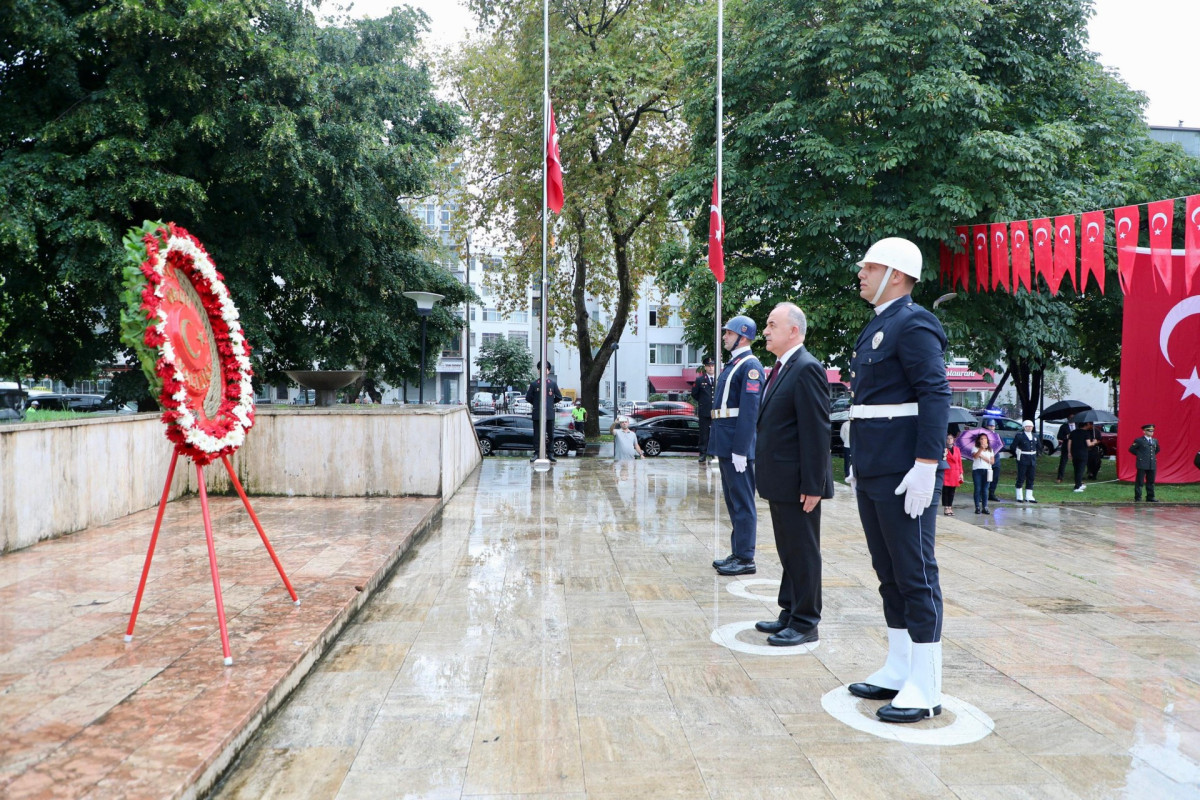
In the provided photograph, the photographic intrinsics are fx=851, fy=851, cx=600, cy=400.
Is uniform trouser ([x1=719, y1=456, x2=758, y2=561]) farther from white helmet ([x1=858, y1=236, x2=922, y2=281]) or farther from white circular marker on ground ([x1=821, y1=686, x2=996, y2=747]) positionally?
white helmet ([x1=858, y1=236, x2=922, y2=281])

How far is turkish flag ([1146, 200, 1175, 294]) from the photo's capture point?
13.4m

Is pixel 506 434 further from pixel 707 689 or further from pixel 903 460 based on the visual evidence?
pixel 903 460

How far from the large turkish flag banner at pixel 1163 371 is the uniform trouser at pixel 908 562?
53.5 ft

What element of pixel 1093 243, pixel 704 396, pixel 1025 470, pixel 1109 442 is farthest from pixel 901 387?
pixel 1109 442

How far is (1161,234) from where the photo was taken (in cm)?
1386

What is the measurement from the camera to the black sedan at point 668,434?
26562 millimetres

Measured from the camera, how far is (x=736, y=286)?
1773 centimetres

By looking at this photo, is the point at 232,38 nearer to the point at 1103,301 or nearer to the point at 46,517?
the point at 46,517

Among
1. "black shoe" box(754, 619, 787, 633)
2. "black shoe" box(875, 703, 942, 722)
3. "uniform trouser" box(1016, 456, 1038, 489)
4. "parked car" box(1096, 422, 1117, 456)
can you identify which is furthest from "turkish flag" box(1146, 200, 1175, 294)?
"parked car" box(1096, 422, 1117, 456)

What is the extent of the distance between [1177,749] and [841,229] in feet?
47.5

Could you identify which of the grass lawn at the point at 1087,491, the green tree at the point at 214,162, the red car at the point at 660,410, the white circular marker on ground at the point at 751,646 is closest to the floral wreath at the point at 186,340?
the white circular marker on ground at the point at 751,646

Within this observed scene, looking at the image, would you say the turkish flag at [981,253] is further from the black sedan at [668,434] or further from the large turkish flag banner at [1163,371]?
the black sedan at [668,434]

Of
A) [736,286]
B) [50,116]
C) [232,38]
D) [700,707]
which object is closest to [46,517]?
[700,707]

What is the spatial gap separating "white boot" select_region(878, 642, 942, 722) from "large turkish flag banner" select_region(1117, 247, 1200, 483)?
16.4m
